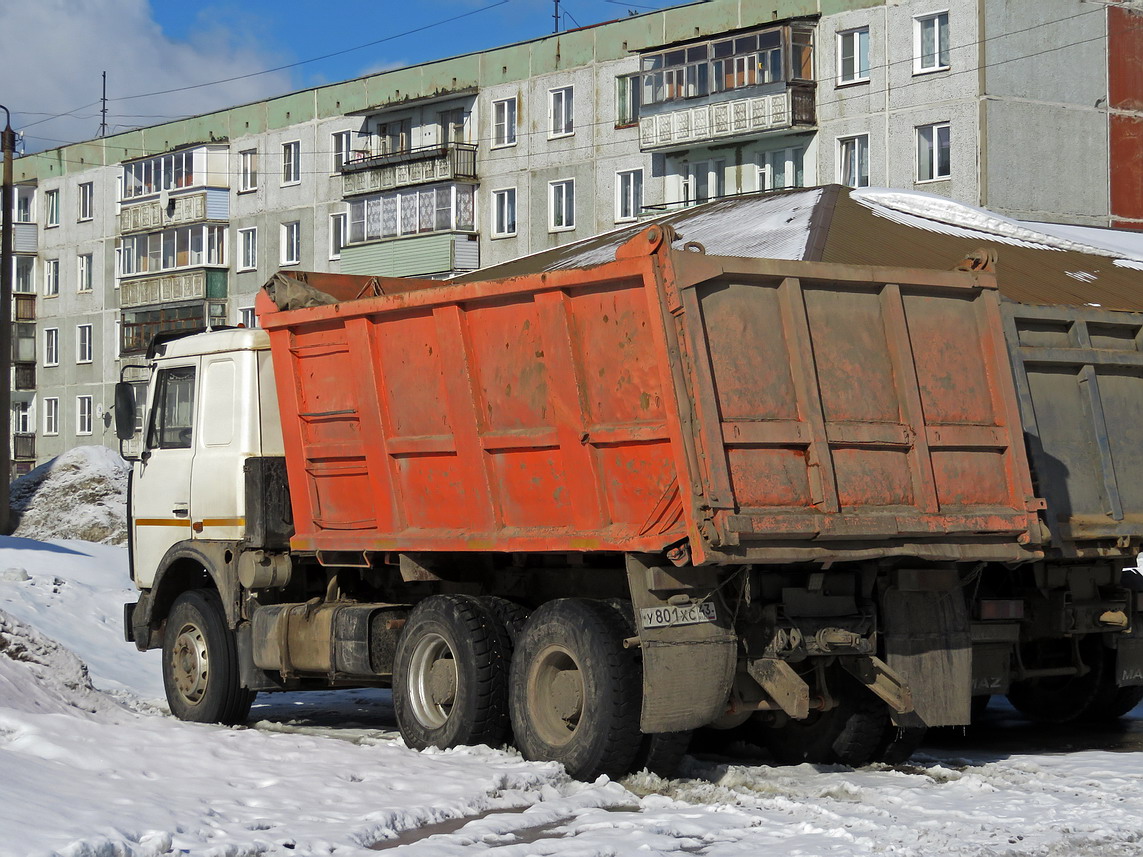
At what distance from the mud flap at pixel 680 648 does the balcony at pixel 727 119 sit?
114 ft

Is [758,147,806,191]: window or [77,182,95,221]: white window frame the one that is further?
[77,182,95,221]: white window frame

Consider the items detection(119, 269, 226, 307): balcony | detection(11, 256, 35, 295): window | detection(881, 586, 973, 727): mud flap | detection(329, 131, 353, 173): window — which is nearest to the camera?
detection(881, 586, 973, 727): mud flap

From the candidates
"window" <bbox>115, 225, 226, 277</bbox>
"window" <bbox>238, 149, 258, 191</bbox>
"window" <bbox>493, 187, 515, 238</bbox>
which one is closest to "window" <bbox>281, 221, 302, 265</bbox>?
"window" <bbox>238, 149, 258, 191</bbox>

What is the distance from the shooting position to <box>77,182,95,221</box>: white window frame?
7106 centimetres

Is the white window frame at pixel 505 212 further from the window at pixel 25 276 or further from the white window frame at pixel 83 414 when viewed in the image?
the window at pixel 25 276

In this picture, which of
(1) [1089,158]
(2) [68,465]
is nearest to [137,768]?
(2) [68,465]

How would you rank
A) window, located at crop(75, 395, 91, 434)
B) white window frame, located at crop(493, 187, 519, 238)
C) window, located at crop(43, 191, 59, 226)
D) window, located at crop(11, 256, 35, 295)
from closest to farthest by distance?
1. white window frame, located at crop(493, 187, 519, 238)
2. window, located at crop(75, 395, 91, 434)
3. window, located at crop(43, 191, 59, 226)
4. window, located at crop(11, 256, 35, 295)

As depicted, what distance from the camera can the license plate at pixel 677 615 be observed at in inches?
359

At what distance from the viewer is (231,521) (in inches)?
508

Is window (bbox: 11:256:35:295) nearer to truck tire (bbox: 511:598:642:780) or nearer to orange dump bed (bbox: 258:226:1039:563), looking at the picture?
orange dump bed (bbox: 258:226:1039:563)

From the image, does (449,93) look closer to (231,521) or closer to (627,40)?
(627,40)

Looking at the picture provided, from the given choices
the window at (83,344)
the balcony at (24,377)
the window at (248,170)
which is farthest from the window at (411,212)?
the balcony at (24,377)

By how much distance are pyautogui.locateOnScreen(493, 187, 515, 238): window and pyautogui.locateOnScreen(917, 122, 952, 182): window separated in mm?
14314

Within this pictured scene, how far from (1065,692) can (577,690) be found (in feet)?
15.2
